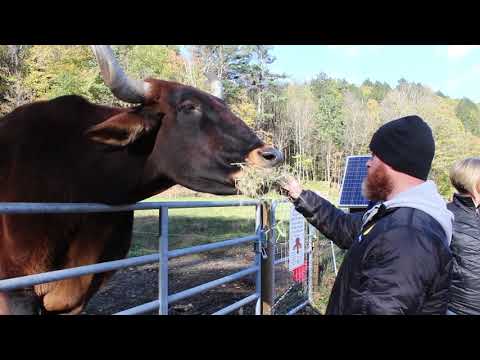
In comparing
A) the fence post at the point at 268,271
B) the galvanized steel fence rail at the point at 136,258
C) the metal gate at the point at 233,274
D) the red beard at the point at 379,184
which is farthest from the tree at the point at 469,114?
the red beard at the point at 379,184

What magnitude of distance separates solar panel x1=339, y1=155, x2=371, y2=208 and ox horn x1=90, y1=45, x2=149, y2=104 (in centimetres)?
433

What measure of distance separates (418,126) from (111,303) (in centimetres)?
611

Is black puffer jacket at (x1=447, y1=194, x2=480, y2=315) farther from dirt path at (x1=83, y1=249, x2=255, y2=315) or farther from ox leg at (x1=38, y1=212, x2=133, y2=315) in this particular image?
dirt path at (x1=83, y1=249, x2=255, y2=315)

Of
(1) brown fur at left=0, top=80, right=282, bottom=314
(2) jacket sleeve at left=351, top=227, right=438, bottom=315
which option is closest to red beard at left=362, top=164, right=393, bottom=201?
(2) jacket sleeve at left=351, top=227, right=438, bottom=315

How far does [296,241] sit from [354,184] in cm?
181

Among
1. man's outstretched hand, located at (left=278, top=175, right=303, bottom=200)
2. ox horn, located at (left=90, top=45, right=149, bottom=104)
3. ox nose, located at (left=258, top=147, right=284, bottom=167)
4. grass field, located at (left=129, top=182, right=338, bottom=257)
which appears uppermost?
ox horn, located at (left=90, top=45, right=149, bottom=104)

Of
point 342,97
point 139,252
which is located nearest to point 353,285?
point 139,252

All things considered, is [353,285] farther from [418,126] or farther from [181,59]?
[181,59]

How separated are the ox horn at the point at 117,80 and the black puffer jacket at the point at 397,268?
2.09m

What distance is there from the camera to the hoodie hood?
193 centimetres

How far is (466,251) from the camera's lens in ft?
11.5

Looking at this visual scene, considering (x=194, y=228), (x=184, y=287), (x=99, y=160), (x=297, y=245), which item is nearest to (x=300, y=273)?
(x=297, y=245)

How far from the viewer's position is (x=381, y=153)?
210 cm

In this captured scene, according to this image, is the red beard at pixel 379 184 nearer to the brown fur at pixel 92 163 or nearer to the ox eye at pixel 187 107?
the brown fur at pixel 92 163
